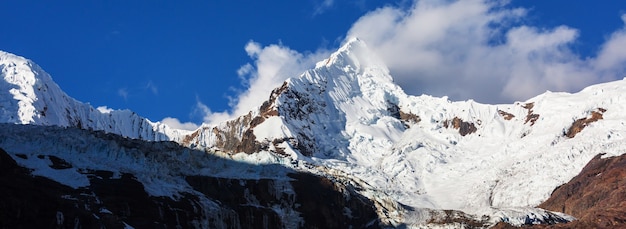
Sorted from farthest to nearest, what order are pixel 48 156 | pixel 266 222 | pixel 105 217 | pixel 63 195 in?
pixel 266 222, pixel 48 156, pixel 63 195, pixel 105 217

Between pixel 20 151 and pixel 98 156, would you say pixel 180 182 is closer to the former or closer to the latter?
pixel 98 156

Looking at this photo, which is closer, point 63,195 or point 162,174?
point 63,195

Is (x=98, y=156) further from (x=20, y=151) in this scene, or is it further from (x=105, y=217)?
(x=105, y=217)

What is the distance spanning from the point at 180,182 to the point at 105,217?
62.9 metres

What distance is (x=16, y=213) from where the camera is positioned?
116 meters

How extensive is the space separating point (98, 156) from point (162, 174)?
16.1m

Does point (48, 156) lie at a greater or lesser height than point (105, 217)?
greater

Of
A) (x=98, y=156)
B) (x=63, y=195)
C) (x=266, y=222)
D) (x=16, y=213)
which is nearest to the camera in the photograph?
(x=16, y=213)

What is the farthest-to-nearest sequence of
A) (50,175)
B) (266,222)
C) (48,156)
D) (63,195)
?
(266,222) < (48,156) < (50,175) < (63,195)

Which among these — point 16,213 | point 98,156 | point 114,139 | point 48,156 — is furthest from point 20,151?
point 16,213

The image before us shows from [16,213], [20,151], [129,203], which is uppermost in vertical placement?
[20,151]

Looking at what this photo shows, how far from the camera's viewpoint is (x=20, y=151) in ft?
539

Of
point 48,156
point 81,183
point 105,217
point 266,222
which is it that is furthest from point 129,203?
point 266,222

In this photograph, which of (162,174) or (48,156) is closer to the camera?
(48,156)
